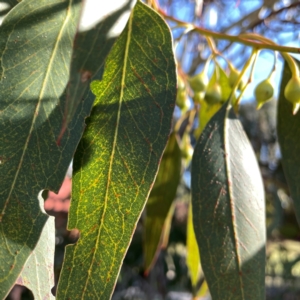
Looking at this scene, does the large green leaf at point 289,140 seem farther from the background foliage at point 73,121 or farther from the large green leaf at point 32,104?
the large green leaf at point 32,104

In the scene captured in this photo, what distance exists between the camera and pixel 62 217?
91.9 inches

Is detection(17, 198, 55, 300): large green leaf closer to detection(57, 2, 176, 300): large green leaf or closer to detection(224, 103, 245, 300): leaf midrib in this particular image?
detection(57, 2, 176, 300): large green leaf

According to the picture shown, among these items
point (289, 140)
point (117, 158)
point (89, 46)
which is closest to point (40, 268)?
point (117, 158)

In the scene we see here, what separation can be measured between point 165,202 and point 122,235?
1.63 feet

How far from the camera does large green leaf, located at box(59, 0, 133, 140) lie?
1.29 feet

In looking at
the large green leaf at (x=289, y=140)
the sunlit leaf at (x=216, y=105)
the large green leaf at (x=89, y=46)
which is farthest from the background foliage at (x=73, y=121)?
the sunlit leaf at (x=216, y=105)

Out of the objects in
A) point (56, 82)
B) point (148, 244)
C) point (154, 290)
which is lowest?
point (154, 290)

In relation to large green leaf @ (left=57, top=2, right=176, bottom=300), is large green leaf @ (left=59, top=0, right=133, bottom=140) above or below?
above

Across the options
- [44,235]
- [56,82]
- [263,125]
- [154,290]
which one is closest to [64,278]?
[44,235]

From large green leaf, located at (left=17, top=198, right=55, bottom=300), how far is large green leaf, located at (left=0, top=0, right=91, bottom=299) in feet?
0.17

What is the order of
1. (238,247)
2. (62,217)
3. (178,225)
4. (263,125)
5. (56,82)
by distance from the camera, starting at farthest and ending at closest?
(263,125)
(178,225)
(62,217)
(238,247)
(56,82)

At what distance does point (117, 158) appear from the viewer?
0.56 metres

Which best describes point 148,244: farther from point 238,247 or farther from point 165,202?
point 238,247

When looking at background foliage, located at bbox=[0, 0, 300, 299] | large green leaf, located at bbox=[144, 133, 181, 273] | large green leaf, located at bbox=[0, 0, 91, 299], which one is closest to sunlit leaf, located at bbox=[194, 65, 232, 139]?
large green leaf, located at bbox=[144, 133, 181, 273]
